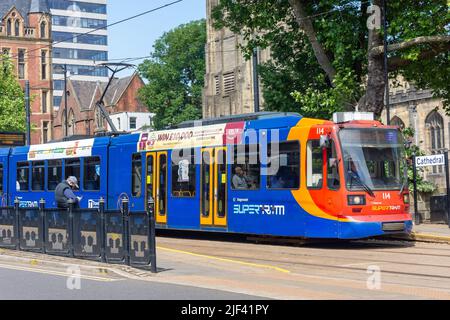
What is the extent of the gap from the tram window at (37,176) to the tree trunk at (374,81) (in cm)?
1162

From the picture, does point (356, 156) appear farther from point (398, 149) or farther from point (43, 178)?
point (43, 178)

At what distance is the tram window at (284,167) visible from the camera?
743 inches

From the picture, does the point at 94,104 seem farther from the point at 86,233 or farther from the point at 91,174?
the point at 86,233

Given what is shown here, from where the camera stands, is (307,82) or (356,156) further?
(307,82)

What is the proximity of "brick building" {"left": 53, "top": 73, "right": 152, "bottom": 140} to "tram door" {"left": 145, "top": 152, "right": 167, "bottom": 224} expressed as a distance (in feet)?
234

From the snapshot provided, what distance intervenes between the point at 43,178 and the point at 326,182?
526 inches

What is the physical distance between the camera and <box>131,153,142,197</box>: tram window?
78.1ft

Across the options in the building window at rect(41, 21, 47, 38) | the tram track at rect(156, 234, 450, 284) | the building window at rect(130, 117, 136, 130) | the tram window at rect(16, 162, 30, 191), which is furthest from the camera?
the building window at rect(41, 21, 47, 38)

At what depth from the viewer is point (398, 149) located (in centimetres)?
1917

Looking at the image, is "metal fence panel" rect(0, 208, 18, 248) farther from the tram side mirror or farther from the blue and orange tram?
the tram side mirror

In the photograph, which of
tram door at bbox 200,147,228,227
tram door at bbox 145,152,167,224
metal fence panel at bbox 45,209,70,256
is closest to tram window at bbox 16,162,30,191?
tram door at bbox 145,152,167,224
